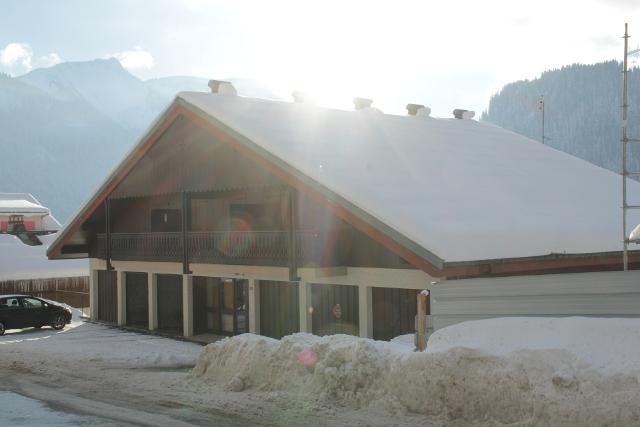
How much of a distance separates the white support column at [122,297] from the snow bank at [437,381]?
1673cm

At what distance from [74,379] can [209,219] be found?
10917 millimetres

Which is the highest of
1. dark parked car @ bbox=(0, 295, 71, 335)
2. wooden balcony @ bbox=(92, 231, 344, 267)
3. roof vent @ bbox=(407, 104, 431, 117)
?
roof vent @ bbox=(407, 104, 431, 117)

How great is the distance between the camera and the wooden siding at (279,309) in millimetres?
22578

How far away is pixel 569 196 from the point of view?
25156 mm

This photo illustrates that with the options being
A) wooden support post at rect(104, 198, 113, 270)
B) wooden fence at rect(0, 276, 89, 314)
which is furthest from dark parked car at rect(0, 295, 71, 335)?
wooden fence at rect(0, 276, 89, 314)

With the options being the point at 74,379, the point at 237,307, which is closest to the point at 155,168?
the point at 237,307

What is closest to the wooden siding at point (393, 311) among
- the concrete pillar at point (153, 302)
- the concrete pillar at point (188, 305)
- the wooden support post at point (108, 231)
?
the concrete pillar at point (188, 305)

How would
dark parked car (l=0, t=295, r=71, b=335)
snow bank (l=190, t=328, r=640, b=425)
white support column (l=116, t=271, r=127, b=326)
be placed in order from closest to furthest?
snow bank (l=190, t=328, r=640, b=425)
dark parked car (l=0, t=295, r=71, b=335)
white support column (l=116, t=271, r=127, b=326)

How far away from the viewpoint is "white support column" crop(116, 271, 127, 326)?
3025 centimetres

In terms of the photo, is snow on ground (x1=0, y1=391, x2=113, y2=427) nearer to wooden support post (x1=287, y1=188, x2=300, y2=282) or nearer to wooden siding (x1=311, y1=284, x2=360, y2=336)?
wooden support post (x1=287, y1=188, x2=300, y2=282)

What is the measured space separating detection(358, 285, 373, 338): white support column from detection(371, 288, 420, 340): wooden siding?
121 millimetres

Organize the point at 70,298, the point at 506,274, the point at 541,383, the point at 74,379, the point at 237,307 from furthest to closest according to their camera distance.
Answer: the point at 70,298 → the point at 237,307 → the point at 506,274 → the point at 74,379 → the point at 541,383

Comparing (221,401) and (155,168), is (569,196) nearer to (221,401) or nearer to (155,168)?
(155,168)

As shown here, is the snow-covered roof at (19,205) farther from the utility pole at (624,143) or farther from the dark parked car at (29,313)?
the utility pole at (624,143)
